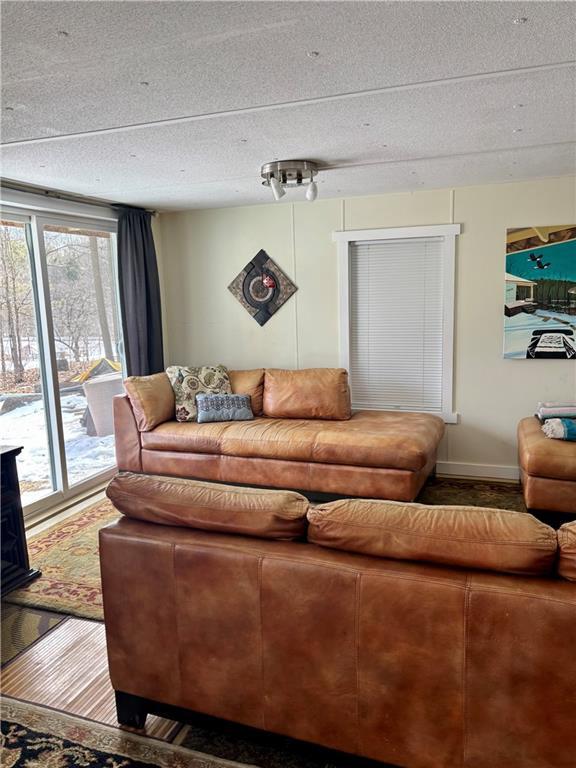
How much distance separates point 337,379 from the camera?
15.0 ft

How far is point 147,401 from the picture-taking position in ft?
14.6

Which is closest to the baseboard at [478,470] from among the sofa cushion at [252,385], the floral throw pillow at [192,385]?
the sofa cushion at [252,385]

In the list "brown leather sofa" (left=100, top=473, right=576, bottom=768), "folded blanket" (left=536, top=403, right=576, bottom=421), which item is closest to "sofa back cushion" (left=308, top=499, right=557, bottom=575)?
"brown leather sofa" (left=100, top=473, right=576, bottom=768)

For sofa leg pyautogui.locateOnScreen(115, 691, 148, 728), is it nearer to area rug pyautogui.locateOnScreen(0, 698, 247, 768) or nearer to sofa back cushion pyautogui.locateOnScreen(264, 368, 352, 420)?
area rug pyautogui.locateOnScreen(0, 698, 247, 768)

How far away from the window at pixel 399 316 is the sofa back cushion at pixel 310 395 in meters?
0.42

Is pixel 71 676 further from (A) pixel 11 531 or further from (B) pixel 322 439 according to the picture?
(B) pixel 322 439

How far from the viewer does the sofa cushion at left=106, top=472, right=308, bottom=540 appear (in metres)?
1.70

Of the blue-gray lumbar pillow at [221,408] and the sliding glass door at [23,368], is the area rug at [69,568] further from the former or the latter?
the blue-gray lumbar pillow at [221,408]

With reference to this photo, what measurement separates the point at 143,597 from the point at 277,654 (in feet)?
1.59

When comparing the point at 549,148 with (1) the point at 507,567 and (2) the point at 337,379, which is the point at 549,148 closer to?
(2) the point at 337,379

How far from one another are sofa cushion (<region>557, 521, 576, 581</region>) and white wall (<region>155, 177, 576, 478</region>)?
10.6 ft

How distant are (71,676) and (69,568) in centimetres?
101

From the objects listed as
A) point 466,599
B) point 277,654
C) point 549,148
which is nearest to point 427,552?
point 466,599

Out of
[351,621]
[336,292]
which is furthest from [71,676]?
[336,292]
